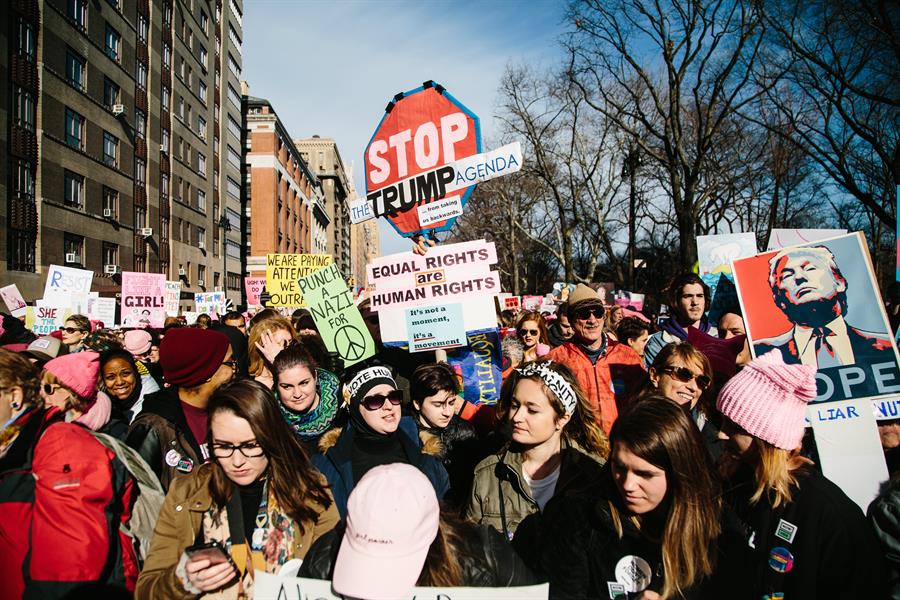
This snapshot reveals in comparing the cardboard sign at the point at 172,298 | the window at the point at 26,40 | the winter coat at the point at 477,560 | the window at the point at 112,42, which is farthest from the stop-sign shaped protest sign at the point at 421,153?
the window at the point at 112,42

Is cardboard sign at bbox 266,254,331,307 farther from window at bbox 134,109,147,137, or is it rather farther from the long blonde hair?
window at bbox 134,109,147,137

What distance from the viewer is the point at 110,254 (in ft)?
94.6

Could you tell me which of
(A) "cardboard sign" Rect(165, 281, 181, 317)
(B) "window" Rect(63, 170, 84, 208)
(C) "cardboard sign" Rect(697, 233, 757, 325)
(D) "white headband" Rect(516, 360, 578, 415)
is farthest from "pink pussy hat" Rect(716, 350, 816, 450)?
(B) "window" Rect(63, 170, 84, 208)

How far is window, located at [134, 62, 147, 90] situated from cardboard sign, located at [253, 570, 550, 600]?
36916 millimetres

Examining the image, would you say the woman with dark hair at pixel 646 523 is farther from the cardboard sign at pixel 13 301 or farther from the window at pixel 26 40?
the window at pixel 26 40

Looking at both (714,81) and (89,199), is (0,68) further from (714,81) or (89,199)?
(714,81)

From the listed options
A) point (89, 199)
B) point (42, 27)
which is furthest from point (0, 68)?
point (89, 199)

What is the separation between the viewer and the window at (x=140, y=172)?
31523 millimetres

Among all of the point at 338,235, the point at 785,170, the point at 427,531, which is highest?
the point at 338,235

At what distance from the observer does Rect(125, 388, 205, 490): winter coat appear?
2.93 meters

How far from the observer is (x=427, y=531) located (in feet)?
5.89

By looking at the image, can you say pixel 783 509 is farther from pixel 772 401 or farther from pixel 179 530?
pixel 179 530

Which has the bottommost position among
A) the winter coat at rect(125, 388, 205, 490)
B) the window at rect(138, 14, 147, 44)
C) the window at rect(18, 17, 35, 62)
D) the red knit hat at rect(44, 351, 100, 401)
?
the winter coat at rect(125, 388, 205, 490)

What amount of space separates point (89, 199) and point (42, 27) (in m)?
7.52
